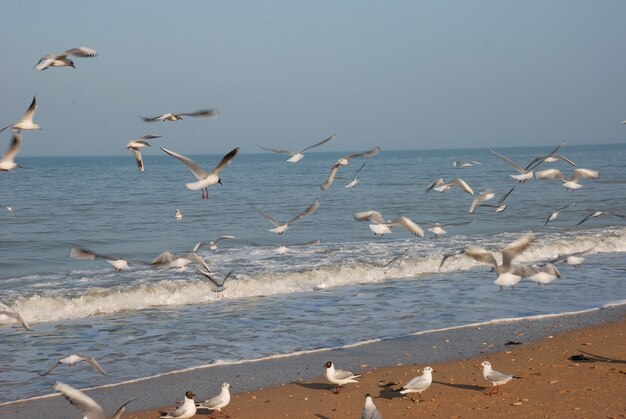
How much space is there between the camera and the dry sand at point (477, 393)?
→ 7367mm

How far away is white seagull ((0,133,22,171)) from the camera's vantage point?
10.5m

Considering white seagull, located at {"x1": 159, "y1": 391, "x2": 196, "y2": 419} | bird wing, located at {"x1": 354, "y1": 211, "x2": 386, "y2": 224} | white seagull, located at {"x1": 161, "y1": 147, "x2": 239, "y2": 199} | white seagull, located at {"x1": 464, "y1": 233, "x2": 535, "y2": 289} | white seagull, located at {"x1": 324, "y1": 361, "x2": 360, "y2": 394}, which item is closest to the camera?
white seagull, located at {"x1": 159, "y1": 391, "x2": 196, "y2": 419}

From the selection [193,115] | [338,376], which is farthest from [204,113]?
[338,376]

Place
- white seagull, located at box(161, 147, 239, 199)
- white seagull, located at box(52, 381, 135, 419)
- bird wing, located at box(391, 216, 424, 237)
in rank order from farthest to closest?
1. bird wing, located at box(391, 216, 424, 237)
2. white seagull, located at box(161, 147, 239, 199)
3. white seagull, located at box(52, 381, 135, 419)

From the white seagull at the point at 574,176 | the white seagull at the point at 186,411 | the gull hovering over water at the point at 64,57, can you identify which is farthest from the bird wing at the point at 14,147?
the white seagull at the point at 574,176

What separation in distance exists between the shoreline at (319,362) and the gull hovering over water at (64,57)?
3.89 meters

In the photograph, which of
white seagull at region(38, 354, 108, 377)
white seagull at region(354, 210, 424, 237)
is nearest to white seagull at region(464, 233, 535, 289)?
white seagull at region(354, 210, 424, 237)

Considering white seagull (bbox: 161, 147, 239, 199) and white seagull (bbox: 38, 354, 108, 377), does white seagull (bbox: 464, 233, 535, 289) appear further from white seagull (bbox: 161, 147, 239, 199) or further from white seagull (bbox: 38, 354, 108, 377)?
white seagull (bbox: 38, 354, 108, 377)

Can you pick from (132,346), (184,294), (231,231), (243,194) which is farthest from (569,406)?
(243,194)

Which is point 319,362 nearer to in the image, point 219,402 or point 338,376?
point 338,376

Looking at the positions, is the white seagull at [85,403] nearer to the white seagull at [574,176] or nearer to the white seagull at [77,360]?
the white seagull at [77,360]

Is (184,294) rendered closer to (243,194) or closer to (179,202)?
(179,202)

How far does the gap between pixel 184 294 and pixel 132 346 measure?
3.92m

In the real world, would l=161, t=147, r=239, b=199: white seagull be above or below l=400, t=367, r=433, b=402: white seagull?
above
